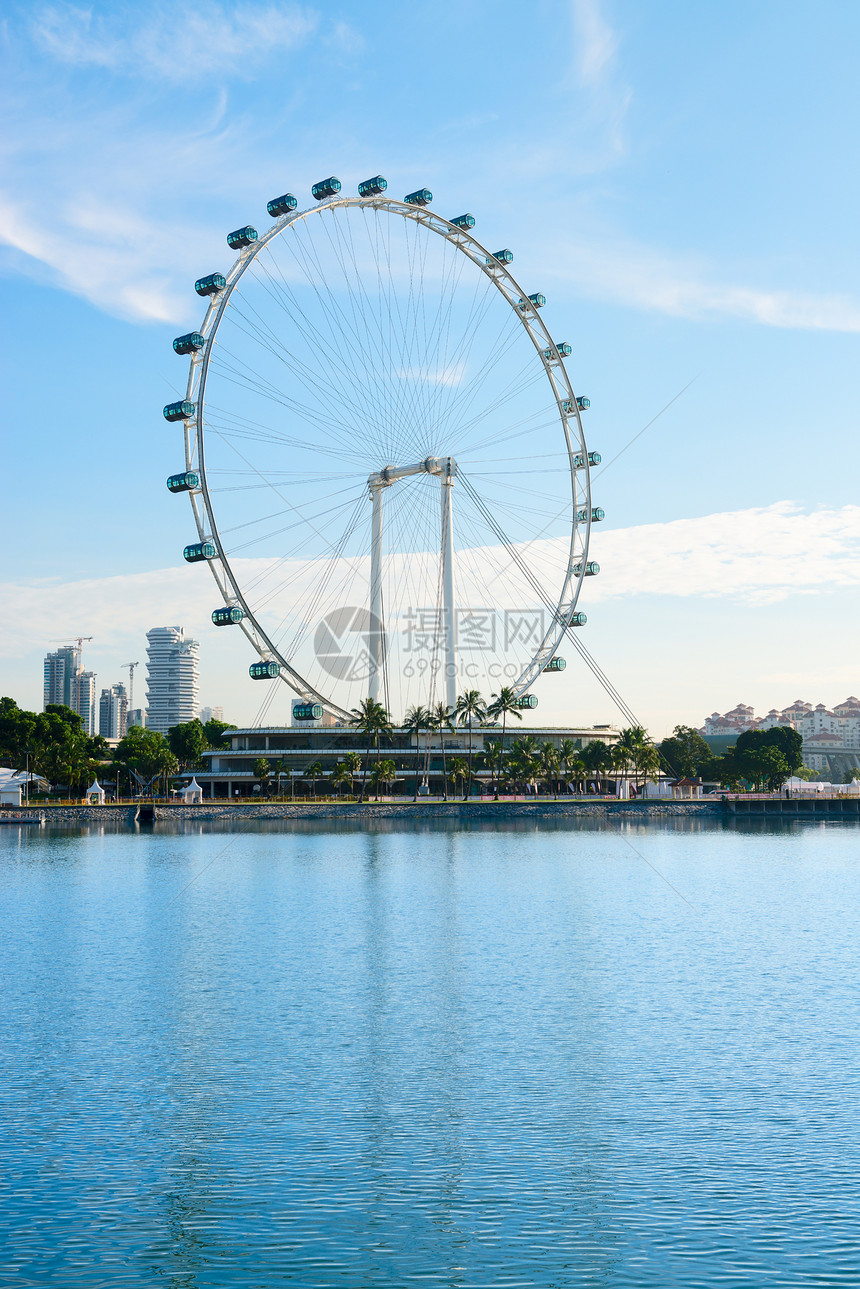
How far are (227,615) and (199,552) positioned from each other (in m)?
5.88

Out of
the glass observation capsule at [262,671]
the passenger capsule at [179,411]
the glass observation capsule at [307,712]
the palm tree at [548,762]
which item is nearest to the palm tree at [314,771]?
the palm tree at [548,762]

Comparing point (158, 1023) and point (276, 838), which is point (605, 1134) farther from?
point (276, 838)

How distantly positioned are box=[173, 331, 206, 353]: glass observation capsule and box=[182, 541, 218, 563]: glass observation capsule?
15044 millimetres

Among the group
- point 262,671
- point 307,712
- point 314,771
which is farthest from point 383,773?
point 262,671

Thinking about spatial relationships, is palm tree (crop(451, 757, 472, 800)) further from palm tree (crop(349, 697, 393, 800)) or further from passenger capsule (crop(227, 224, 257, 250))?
passenger capsule (crop(227, 224, 257, 250))

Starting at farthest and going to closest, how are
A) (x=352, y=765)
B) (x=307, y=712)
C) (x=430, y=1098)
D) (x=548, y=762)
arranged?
(x=548, y=762) < (x=352, y=765) < (x=307, y=712) < (x=430, y=1098)

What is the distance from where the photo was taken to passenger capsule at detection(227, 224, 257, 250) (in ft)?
287

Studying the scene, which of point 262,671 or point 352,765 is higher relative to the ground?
point 262,671

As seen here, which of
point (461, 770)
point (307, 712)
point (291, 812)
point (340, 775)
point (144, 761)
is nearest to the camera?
point (307, 712)

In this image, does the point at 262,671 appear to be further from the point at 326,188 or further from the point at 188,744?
the point at 188,744

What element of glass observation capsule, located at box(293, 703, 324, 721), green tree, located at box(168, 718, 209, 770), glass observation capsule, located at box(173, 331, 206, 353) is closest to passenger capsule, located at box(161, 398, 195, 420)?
glass observation capsule, located at box(173, 331, 206, 353)

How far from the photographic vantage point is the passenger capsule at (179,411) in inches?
3438

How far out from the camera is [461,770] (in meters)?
146

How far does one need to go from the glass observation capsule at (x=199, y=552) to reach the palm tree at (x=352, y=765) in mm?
58799
